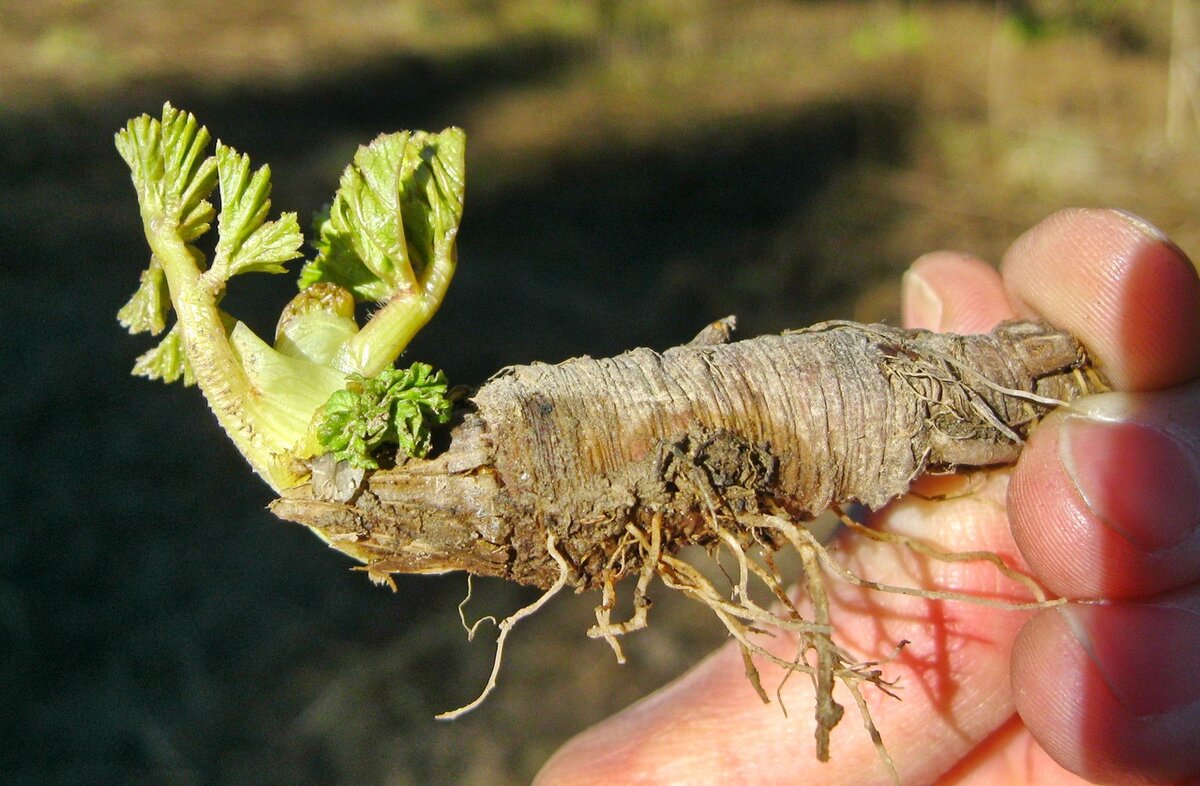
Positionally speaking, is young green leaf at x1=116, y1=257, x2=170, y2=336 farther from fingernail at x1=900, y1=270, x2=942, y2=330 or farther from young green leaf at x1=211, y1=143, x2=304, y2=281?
fingernail at x1=900, y1=270, x2=942, y2=330

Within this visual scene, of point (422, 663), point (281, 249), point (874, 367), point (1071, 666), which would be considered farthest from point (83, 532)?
point (1071, 666)

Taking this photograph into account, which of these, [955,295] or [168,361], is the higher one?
[168,361]

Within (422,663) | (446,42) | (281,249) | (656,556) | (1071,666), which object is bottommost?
(422,663)

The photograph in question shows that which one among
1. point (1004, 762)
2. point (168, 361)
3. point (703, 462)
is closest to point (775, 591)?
point (703, 462)

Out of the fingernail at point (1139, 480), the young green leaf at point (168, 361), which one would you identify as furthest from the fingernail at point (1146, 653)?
the young green leaf at point (168, 361)

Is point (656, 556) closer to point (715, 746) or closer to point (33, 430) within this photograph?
point (715, 746)

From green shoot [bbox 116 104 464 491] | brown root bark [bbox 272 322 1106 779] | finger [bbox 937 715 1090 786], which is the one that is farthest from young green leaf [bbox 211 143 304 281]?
finger [bbox 937 715 1090 786]

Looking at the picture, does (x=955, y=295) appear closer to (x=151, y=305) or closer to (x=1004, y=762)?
(x=1004, y=762)
